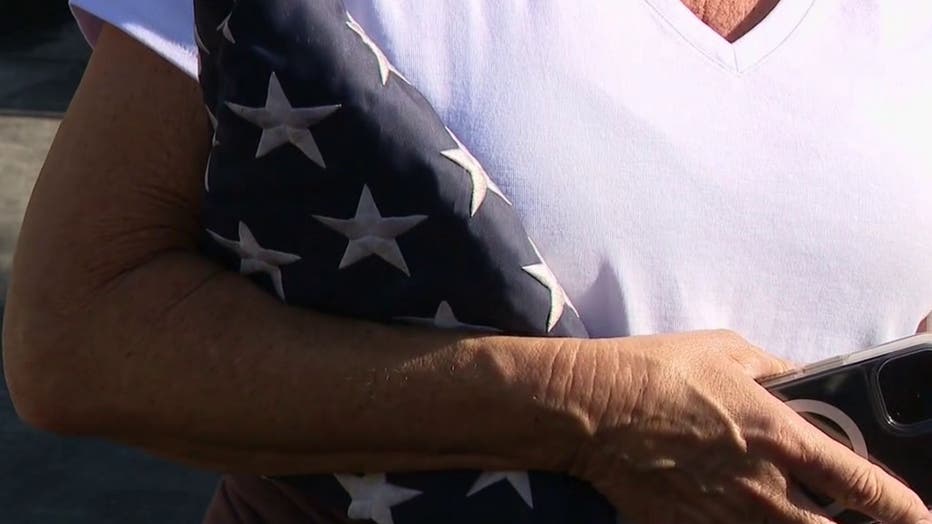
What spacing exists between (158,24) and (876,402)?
705 millimetres

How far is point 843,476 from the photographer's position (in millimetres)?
1157

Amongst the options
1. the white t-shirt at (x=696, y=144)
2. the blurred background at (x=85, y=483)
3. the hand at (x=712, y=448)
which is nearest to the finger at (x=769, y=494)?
the hand at (x=712, y=448)

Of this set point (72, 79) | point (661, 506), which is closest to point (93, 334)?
point (661, 506)

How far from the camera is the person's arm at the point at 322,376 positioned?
1.16 meters

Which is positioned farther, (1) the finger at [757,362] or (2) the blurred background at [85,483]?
(2) the blurred background at [85,483]

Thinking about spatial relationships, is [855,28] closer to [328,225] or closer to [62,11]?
[328,225]

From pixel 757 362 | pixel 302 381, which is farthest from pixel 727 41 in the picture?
pixel 302 381

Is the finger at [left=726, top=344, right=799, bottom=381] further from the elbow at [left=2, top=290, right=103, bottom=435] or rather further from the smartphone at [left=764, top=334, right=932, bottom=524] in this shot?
the elbow at [left=2, top=290, right=103, bottom=435]

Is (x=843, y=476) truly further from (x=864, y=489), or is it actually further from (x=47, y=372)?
(x=47, y=372)

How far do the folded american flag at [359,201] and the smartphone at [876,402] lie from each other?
0.72 ft

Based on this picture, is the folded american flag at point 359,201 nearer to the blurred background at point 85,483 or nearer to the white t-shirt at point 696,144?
the white t-shirt at point 696,144

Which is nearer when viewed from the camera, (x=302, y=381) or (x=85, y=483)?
(x=302, y=381)

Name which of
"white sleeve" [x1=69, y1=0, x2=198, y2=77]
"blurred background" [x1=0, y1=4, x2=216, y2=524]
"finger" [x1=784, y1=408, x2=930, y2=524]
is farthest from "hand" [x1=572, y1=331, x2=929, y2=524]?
"blurred background" [x1=0, y1=4, x2=216, y2=524]

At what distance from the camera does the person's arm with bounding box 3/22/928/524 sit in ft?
3.79
